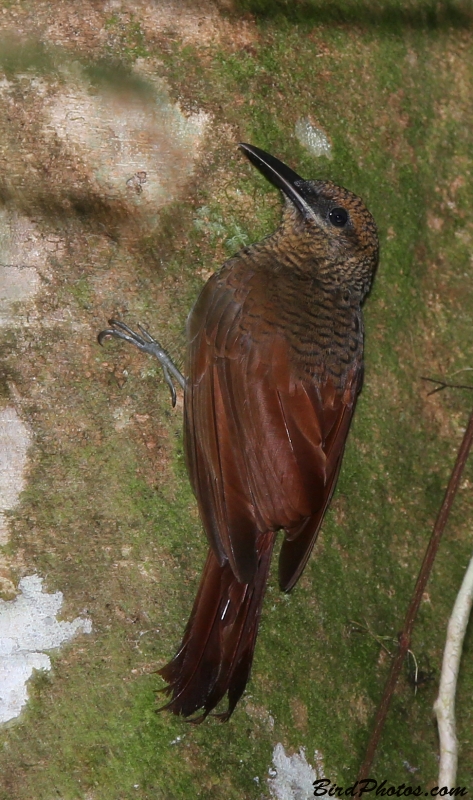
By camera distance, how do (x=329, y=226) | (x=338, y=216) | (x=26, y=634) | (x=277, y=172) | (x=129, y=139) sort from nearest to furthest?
(x=26, y=634) < (x=129, y=139) < (x=277, y=172) < (x=338, y=216) < (x=329, y=226)

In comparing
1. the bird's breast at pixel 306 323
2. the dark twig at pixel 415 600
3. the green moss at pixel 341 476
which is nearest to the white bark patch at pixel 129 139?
the green moss at pixel 341 476

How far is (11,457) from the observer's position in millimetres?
2203

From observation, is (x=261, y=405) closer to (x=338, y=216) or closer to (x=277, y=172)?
(x=277, y=172)

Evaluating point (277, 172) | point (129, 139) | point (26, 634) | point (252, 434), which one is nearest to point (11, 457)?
point (26, 634)

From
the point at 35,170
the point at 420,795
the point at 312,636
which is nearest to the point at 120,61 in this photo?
the point at 35,170

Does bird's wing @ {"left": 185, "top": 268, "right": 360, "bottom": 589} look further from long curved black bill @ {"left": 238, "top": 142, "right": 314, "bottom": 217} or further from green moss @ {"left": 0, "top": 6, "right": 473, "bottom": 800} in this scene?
long curved black bill @ {"left": 238, "top": 142, "right": 314, "bottom": 217}

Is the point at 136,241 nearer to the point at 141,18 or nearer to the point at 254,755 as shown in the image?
the point at 141,18

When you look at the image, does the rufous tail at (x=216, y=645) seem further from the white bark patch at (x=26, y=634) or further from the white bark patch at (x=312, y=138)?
the white bark patch at (x=312, y=138)

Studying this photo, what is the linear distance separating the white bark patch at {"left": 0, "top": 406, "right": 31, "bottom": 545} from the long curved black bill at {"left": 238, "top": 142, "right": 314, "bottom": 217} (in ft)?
3.83

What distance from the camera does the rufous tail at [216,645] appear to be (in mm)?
2180

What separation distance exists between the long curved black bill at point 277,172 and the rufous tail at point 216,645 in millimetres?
1295

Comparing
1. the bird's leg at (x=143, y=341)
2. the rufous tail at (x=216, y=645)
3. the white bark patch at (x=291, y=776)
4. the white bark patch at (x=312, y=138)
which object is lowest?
the white bark patch at (x=291, y=776)

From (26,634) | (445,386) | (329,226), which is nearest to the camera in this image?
(26,634)

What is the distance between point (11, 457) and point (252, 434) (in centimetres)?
79
